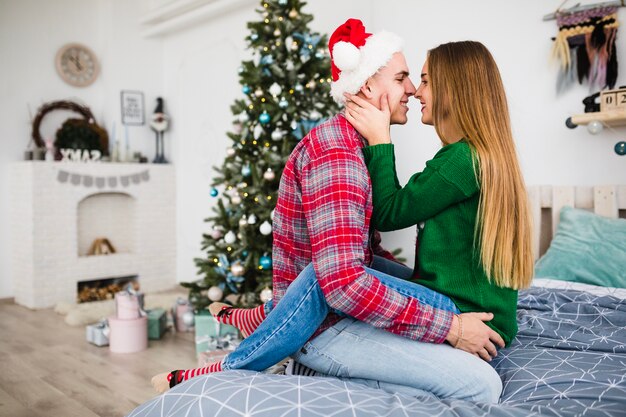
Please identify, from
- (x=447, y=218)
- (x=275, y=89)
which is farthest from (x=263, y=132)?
(x=447, y=218)

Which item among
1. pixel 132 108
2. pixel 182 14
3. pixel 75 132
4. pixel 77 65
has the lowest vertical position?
pixel 75 132

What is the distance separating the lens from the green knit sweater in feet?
4.57

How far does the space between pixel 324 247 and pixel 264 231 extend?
5.94 ft

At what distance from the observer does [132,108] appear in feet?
17.7

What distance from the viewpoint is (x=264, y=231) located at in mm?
3100

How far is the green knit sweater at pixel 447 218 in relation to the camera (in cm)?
139

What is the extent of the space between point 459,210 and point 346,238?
335 millimetres

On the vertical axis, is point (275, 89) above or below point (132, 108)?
below

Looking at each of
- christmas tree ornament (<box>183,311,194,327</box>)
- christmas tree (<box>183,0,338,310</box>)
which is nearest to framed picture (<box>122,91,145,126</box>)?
christmas tree (<box>183,0,338,310</box>)

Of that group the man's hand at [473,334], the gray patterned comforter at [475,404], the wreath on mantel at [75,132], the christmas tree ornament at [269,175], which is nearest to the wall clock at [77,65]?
the wreath on mantel at [75,132]

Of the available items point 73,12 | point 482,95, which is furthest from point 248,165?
point 73,12

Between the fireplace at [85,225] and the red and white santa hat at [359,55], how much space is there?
366cm

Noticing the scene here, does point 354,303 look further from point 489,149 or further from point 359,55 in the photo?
point 359,55

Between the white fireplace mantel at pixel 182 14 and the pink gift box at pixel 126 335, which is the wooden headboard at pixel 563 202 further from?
the white fireplace mantel at pixel 182 14
